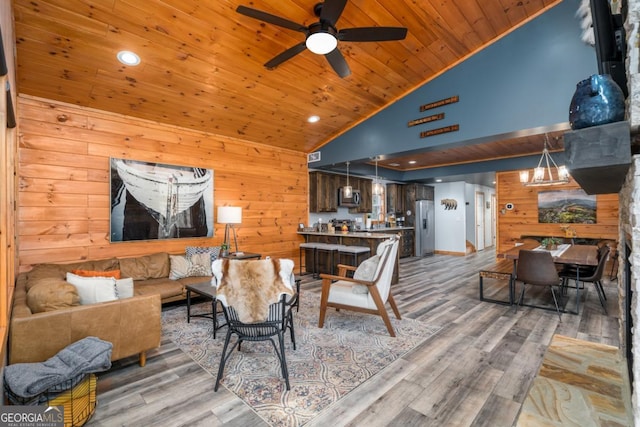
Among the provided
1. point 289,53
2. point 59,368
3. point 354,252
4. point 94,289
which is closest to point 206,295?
point 94,289

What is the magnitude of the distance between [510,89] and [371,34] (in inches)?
88.3

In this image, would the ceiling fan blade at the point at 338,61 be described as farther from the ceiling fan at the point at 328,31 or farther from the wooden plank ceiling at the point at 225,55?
the wooden plank ceiling at the point at 225,55

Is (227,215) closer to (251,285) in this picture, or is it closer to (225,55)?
(225,55)

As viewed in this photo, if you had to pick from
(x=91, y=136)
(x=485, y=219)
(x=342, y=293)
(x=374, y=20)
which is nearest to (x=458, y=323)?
(x=342, y=293)

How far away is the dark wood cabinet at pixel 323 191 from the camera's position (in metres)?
6.66

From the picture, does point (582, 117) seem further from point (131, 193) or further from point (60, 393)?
point (131, 193)

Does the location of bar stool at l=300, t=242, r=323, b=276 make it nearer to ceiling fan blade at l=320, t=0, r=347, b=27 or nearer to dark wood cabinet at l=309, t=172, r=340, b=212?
dark wood cabinet at l=309, t=172, r=340, b=212

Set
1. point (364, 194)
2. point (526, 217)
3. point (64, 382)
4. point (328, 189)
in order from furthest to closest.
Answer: point (364, 194)
point (526, 217)
point (328, 189)
point (64, 382)

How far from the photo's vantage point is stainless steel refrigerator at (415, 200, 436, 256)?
9062 millimetres

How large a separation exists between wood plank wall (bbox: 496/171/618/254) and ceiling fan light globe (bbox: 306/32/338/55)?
6.40 meters

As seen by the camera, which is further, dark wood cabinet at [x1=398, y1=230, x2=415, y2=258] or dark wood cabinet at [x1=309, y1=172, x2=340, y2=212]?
dark wood cabinet at [x1=398, y1=230, x2=415, y2=258]

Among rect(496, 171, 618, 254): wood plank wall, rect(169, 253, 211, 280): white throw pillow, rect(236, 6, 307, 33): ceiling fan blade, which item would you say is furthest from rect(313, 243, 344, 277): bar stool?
rect(496, 171, 618, 254): wood plank wall

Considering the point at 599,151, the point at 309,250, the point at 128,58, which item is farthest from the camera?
the point at 309,250

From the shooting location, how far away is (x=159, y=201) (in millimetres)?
4379
